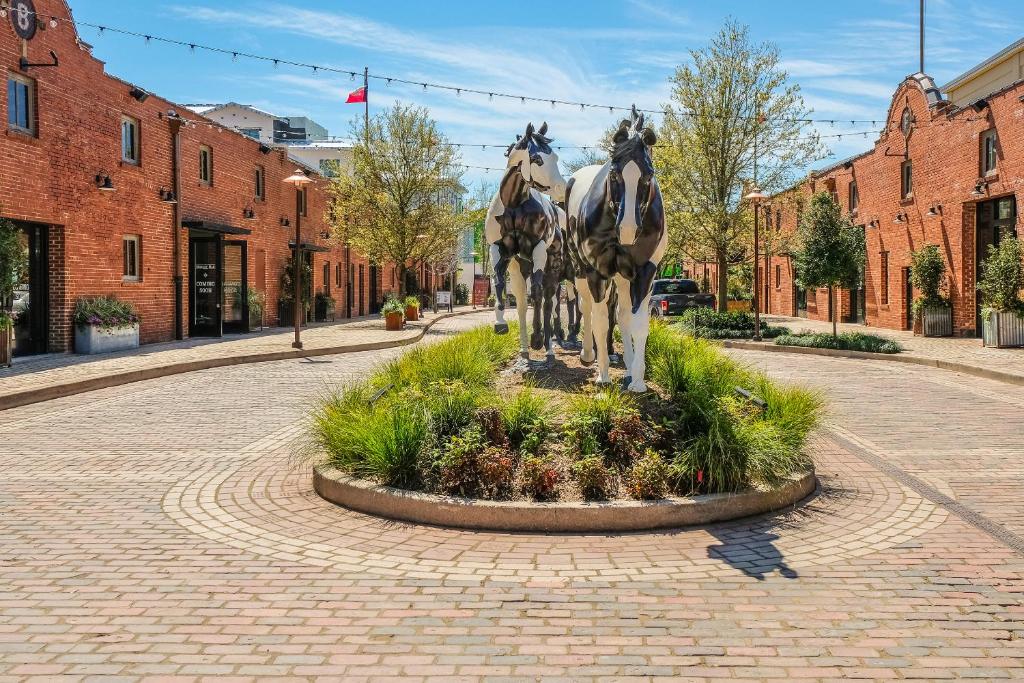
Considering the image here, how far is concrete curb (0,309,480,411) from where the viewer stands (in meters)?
12.1

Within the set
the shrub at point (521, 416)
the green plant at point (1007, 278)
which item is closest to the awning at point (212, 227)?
the shrub at point (521, 416)

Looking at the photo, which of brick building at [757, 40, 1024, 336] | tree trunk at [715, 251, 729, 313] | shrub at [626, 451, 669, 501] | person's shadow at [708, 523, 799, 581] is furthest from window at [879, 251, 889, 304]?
person's shadow at [708, 523, 799, 581]

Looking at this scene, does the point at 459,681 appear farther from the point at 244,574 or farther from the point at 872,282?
the point at 872,282

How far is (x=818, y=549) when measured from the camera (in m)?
5.27

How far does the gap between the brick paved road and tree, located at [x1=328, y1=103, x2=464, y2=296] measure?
2641 centimetres

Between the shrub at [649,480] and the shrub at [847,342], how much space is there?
15648 millimetres

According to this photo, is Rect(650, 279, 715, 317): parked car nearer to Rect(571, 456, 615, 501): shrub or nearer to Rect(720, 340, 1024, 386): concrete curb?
Rect(720, 340, 1024, 386): concrete curb

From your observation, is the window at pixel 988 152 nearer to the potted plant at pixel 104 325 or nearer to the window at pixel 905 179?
the window at pixel 905 179

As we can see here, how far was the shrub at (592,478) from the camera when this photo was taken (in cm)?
592

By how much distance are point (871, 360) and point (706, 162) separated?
9.92m

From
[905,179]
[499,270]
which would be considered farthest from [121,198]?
[905,179]

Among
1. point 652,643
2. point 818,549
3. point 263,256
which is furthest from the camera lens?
point 263,256

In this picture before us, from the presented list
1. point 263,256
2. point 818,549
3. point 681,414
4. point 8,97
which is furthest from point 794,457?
point 263,256

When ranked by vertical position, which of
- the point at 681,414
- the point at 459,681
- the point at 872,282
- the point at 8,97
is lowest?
the point at 459,681
